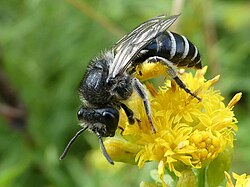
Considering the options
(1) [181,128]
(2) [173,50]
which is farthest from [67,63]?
(1) [181,128]

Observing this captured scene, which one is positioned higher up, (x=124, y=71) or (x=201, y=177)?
(x=124, y=71)

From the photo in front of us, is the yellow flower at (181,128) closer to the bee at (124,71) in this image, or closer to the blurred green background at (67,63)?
the bee at (124,71)

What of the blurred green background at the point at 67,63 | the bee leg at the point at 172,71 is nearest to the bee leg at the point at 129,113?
the bee leg at the point at 172,71

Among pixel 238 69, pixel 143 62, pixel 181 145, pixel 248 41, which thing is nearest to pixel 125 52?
pixel 143 62

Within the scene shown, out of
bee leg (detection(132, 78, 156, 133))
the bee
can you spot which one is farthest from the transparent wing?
bee leg (detection(132, 78, 156, 133))

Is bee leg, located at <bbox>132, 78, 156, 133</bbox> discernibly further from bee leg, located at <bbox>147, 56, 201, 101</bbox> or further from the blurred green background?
the blurred green background

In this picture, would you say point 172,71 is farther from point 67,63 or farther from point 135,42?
point 67,63
